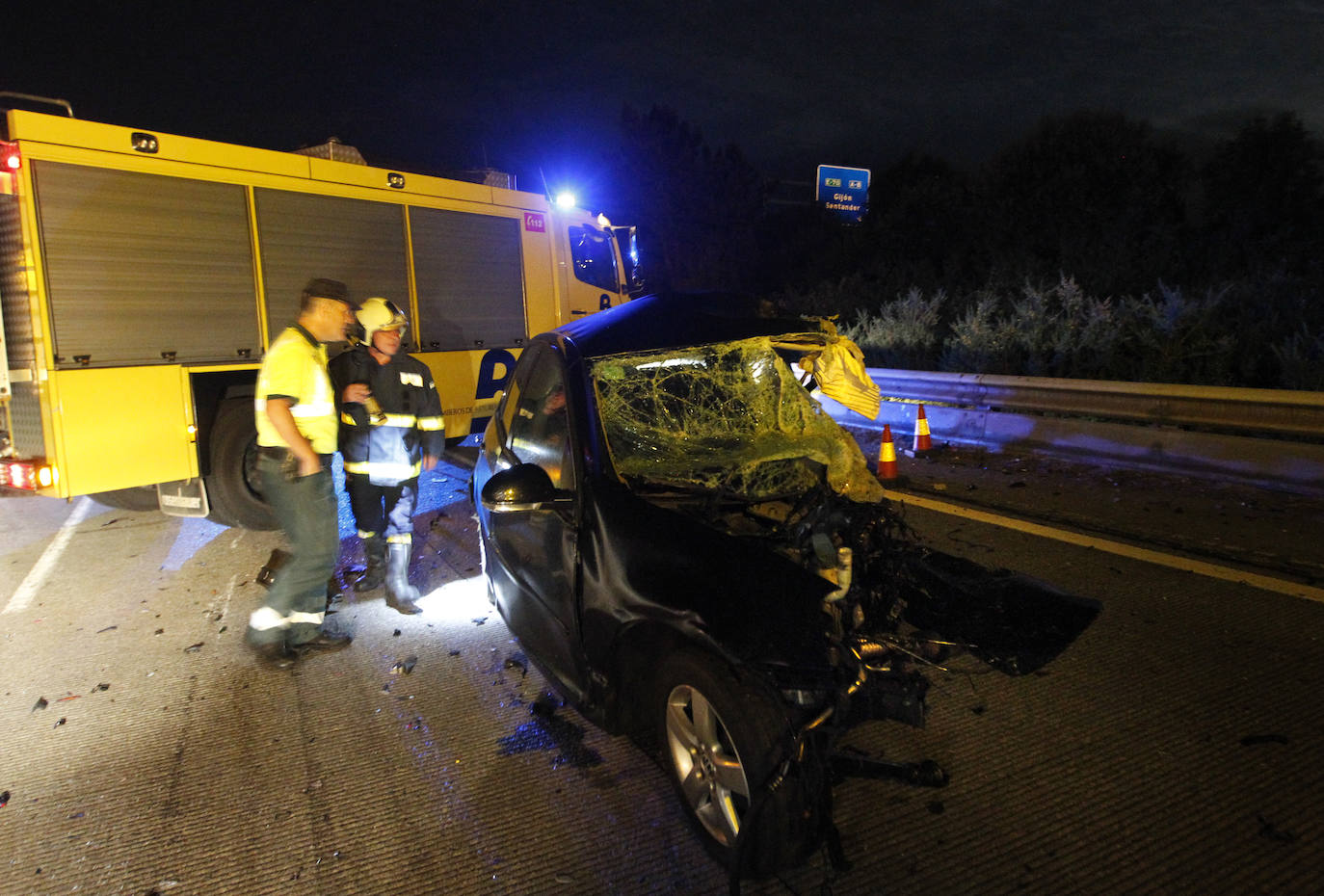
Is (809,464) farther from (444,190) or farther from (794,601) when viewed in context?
(444,190)

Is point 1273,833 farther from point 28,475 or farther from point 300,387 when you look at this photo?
point 28,475

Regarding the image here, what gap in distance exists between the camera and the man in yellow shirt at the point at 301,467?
13.5 feet

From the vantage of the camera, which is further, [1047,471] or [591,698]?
[1047,471]

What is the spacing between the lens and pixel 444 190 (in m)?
8.41

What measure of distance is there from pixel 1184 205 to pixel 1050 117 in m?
5.36

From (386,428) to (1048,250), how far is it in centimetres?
2563

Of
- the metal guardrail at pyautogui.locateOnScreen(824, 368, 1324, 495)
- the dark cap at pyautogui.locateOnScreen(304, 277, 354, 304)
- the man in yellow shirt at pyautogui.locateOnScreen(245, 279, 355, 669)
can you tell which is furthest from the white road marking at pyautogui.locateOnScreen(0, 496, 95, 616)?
the metal guardrail at pyautogui.locateOnScreen(824, 368, 1324, 495)

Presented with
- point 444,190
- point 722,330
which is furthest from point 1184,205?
point 722,330

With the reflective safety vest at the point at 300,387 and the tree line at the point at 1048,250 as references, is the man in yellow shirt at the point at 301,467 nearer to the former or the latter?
the reflective safety vest at the point at 300,387

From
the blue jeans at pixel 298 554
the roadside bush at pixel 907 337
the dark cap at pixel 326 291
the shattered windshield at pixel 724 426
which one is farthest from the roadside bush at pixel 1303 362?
the blue jeans at pixel 298 554

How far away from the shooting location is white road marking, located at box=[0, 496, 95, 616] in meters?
5.34

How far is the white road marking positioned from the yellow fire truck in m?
0.50

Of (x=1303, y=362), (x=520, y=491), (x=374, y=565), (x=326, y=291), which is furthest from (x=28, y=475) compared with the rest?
(x=1303, y=362)

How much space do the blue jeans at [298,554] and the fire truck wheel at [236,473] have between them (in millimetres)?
2686
